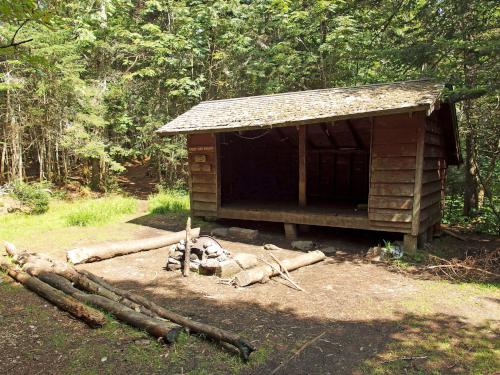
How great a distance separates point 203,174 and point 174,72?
8.15 m

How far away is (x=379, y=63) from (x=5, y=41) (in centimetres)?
1390

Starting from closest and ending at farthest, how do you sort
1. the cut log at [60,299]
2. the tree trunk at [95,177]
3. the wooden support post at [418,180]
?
the cut log at [60,299] < the wooden support post at [418,180] < the tree trunk at [95,177]

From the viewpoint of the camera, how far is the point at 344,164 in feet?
45.6

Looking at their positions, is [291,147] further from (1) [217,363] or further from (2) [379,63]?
(1) [217,363]

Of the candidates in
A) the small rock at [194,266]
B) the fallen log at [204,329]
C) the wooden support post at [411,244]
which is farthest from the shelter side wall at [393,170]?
the fallen log at [204,329]

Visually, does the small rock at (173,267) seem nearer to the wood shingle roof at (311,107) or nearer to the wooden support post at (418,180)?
the wood shingle roof at (311,107)

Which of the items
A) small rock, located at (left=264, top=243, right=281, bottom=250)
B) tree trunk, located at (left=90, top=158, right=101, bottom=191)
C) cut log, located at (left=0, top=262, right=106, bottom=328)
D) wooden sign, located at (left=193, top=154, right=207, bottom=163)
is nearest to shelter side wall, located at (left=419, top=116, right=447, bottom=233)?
small rock, located at (left=264, top=243, right=281, bottom=250)

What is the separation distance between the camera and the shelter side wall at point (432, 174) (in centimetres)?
863

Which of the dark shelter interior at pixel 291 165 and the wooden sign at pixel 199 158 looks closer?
the wooden sign at pixel 199 158

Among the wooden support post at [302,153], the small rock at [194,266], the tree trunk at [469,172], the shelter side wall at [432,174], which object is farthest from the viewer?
the tree trunk at [469,172]

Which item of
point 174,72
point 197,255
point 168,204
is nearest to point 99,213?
point 168,204

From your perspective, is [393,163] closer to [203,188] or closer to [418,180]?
[418,180]

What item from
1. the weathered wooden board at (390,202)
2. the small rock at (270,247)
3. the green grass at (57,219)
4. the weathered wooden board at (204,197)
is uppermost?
the weathered wooden board at (390,202)

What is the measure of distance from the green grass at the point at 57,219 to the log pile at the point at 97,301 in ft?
11.9
